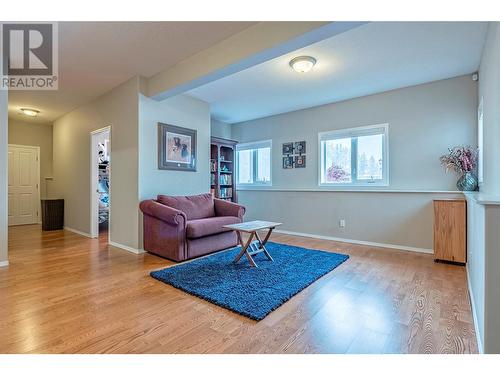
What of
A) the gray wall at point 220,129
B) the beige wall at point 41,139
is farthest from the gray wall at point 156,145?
the beige wall at point 41,139

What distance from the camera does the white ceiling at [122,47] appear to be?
250 cm

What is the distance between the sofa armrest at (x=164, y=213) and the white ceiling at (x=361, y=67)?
196 centimetres

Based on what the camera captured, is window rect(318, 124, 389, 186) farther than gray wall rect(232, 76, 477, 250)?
Yes

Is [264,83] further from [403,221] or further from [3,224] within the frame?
[3,224]

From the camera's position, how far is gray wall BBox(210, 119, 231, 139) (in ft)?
19.5

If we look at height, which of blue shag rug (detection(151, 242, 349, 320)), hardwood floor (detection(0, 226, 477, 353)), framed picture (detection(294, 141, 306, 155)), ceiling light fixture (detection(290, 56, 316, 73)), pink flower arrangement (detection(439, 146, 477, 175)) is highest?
ceiling light fixture (detection(290, 56, 316, 73))

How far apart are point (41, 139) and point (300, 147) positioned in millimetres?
6411

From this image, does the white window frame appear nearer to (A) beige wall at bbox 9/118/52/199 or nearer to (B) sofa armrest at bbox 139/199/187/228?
(B) sofa armrest at bbox 139/199/187/228

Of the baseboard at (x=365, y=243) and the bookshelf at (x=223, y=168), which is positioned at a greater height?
the bookshelf at (x=223, y=168)

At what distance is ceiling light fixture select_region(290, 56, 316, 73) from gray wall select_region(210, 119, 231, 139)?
3055 mm

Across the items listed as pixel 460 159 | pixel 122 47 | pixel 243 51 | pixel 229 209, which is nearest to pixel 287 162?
pixel 229 209

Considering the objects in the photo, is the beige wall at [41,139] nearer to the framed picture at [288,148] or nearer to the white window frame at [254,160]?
the white window frame at [254,160]

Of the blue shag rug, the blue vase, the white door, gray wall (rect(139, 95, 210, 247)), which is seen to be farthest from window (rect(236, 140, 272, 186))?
the white door
